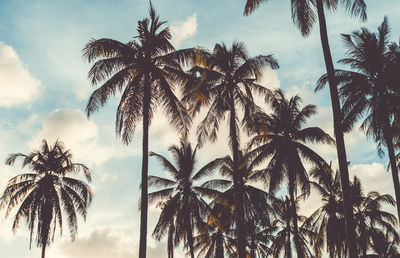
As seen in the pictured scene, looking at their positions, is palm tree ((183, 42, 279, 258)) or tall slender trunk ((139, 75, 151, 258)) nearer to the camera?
tall slender trunk ((139, 75, 151, 258))

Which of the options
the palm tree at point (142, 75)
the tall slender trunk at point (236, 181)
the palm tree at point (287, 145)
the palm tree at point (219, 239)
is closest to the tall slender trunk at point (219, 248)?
the palm tree at point (219, 239)

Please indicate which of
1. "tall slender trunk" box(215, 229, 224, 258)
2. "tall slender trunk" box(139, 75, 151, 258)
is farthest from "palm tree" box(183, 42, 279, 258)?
"tall slender trunk" box(215, 229, 224, 258)

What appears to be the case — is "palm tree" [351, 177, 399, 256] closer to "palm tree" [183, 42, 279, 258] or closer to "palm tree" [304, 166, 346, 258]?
"palm tree" [304, 166, 346, 258]

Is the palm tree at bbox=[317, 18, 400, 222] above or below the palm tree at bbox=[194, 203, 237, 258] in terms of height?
above

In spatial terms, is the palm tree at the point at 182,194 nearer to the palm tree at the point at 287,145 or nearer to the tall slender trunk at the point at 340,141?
the palm tree at the point at 287,145

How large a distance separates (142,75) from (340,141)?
29.3 feet

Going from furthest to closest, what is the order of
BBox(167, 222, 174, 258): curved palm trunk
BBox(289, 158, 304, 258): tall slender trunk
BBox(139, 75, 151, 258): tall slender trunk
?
BBox(167, 222, 174, 258): curved palm trunk
BBox(289, 158, 304, 258): tall slender trunk
BBox(139, 75, 151, 258): tall slender trunk

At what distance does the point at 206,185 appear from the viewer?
101 ft

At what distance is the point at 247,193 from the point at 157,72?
1486cm

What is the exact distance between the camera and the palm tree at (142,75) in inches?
680

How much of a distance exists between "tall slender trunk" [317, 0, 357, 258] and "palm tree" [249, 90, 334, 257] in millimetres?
12578

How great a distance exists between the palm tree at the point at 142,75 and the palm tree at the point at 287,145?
404 inches

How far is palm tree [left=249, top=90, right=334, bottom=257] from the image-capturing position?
27.4 meters

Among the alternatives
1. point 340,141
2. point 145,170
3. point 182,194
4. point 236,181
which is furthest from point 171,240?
point 340,141
